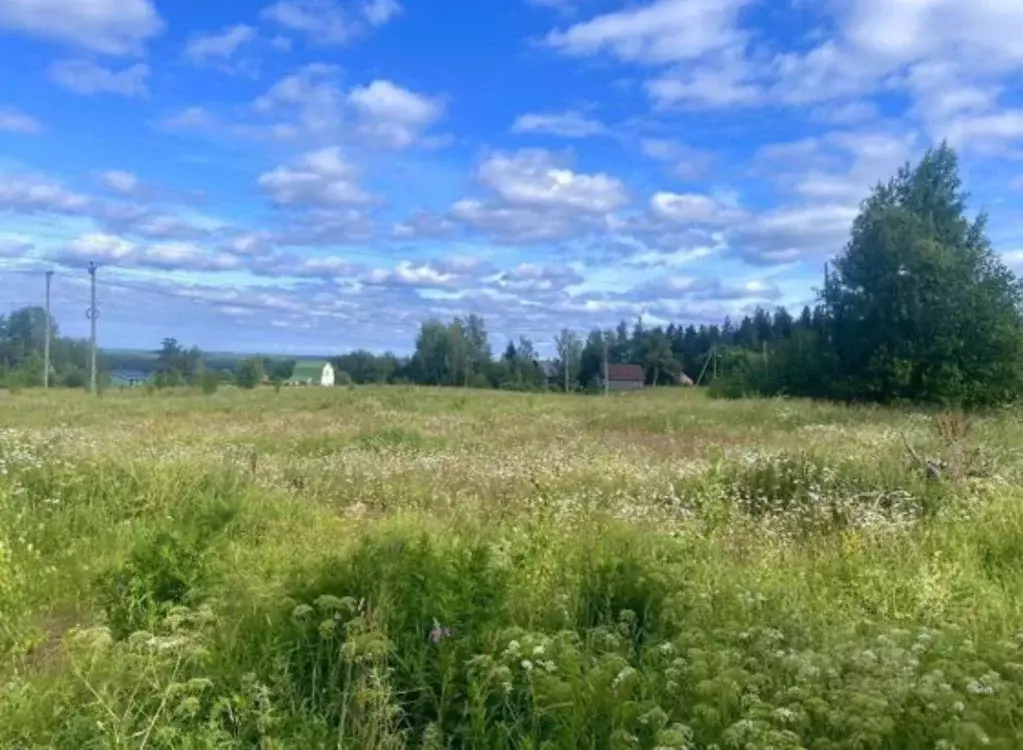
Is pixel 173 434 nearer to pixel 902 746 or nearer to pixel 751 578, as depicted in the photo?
pixel 751 578

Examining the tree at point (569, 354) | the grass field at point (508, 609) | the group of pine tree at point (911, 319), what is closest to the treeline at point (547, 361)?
the tree at point (569, 354)

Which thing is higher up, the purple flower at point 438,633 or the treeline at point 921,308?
the treeline at point 921,308

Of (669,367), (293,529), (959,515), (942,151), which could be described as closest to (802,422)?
(959,515)

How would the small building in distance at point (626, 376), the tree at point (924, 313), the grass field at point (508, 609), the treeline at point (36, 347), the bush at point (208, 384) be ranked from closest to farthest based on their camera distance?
the grass field at point (508, 609), the tree at point (924, 313), the bush at point (208, 384), the treeline at point (36, 347), the small building in distance at point (626, 376)

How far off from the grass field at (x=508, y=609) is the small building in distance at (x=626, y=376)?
8075 cm

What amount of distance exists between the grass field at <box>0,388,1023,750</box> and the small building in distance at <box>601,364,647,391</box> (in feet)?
265

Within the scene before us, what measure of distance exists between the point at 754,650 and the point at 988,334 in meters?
32.5

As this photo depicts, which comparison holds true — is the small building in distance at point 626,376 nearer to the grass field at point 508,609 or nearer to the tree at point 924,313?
the tree at point 924,313

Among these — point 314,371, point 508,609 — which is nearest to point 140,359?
point 314,371

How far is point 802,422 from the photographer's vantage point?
21.2 meters

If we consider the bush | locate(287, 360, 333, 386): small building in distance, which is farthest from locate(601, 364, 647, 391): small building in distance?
the bush

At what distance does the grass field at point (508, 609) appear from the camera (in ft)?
10.8

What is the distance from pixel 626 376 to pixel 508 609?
89.7 m

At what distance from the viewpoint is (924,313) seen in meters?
Answer: 32.1
